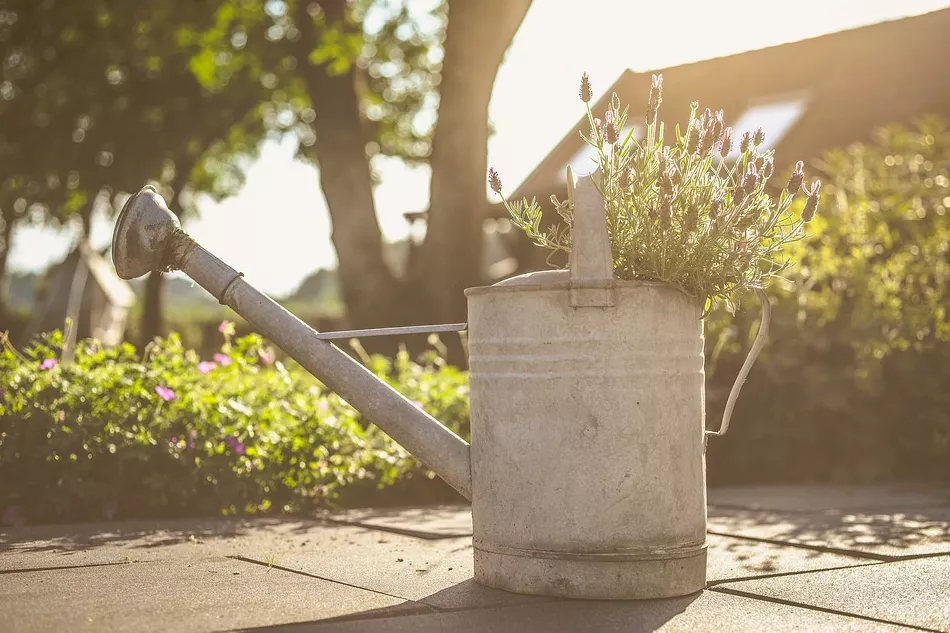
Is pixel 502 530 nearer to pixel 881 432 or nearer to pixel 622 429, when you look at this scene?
pixel 622 429

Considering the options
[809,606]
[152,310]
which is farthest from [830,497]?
[152,310]

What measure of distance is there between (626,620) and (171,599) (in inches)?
40.6

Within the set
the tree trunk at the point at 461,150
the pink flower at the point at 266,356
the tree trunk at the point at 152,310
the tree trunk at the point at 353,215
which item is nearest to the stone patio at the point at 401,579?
the pink flower at the point at 266,356

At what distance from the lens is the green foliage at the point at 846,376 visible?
546 cm

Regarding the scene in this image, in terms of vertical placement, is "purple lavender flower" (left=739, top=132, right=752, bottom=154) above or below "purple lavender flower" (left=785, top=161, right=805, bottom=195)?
above

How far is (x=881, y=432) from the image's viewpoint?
5.54 metres

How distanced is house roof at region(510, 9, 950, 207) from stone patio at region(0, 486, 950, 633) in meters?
8.76

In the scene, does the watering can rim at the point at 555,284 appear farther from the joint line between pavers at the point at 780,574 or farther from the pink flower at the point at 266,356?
the pink flower at the point at 266,356

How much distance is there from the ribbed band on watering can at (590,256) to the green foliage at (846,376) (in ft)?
9.18

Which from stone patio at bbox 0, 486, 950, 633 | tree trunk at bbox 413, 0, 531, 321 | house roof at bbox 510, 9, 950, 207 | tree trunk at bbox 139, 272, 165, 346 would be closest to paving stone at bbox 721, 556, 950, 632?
stone patio at bbox 0, 486, 950, 633

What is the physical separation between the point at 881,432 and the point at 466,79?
4571 mm

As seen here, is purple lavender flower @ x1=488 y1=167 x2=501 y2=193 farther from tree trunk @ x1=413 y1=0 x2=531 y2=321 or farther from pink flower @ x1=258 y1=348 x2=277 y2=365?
tree trunk @ x1=413 y1=0 x2=531 y2=321

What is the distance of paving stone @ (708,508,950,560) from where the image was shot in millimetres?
3370

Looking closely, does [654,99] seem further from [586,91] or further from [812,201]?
[812,201]
